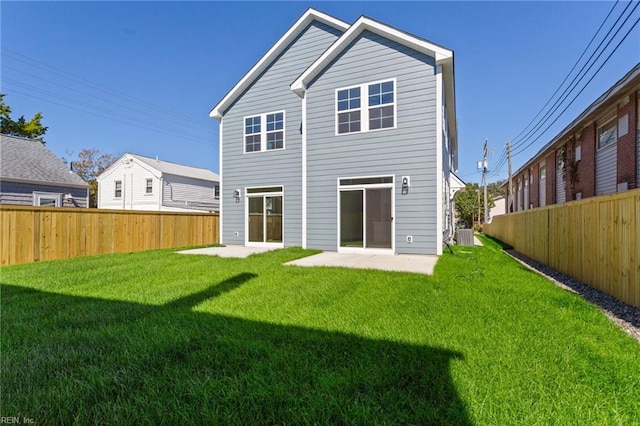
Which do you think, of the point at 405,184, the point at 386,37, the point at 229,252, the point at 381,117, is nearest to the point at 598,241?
the point at 405,184

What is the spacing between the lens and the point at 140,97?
26.2m

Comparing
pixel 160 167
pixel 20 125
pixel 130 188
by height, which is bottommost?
pixel 130 188

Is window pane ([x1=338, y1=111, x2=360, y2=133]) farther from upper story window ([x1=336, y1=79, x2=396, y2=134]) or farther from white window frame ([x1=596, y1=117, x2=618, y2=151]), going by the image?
white window frame ([x1=596, y1=117, x2=618, y2=151])

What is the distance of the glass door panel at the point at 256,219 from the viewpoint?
11078 millimetres

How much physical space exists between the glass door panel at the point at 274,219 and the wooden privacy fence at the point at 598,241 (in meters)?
8.05

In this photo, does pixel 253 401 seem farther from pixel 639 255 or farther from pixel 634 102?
pixel 634 102

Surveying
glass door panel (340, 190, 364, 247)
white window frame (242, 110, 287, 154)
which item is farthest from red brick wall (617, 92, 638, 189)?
white window frame (242, 110, 287, 154)

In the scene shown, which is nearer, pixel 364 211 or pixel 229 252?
pixel 364 211

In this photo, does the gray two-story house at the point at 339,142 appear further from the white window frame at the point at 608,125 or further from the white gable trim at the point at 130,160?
the white gable trim at the point at 130,160

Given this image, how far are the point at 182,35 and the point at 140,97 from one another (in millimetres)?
16984

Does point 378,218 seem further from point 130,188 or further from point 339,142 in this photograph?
point 130,188

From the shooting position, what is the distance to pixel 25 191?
13.8m

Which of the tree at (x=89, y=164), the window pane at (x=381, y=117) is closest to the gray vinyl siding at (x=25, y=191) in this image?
the window pane at (x=381, y=117)

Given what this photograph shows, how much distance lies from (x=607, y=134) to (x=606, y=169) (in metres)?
1.28
